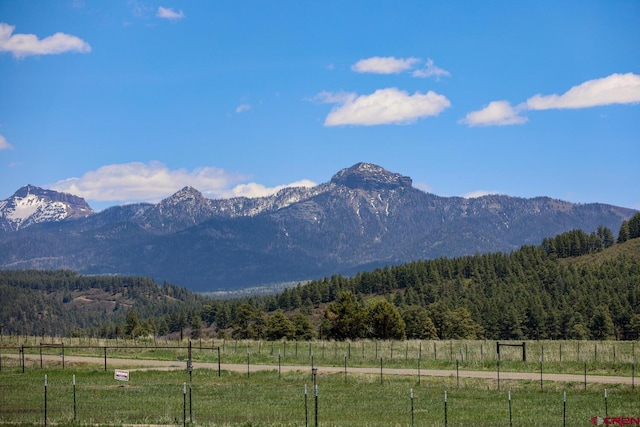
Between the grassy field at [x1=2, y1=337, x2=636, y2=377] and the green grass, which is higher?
the green grass

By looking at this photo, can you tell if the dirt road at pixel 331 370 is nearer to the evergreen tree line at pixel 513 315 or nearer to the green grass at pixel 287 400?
the green grass at pixel 287 400

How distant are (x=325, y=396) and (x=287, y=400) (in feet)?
10.9

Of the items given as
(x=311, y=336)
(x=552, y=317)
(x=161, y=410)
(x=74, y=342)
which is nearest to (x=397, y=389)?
(x=161, y=410)

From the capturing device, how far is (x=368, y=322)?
12169 centimetres

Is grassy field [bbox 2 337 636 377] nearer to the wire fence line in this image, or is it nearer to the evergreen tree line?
the wire fence line

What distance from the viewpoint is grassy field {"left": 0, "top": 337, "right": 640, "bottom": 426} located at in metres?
39.7

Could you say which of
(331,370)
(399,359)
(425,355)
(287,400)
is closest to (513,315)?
(425,355)

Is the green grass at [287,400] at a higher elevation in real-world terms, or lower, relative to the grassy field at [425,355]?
higher

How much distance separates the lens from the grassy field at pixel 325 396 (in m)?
39.7

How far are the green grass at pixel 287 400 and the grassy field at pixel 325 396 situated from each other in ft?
0.20

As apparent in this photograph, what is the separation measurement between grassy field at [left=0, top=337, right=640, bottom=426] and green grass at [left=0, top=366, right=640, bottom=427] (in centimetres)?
6

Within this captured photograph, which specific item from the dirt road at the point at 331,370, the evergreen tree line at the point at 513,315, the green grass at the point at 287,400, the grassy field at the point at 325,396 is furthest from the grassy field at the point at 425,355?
the evergreen tree line at the point at 513,315

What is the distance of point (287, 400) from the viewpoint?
160ft

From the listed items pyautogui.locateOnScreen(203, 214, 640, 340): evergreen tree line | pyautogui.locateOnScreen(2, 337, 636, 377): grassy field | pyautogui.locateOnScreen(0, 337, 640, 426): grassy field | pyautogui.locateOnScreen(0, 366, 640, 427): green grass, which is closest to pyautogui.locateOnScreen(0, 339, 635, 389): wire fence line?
pyautogui.locateOnScreen(2, 337, 636, 377): grassy field
